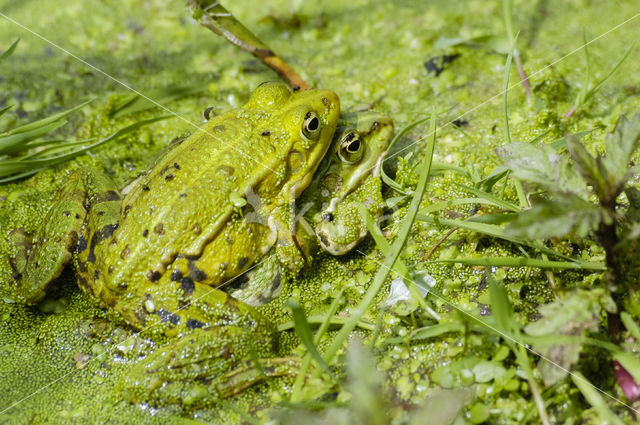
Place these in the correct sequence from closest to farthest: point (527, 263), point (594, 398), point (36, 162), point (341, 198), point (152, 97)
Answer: point (594, 398) → point (527, 263) → point (341, 198) → point (36, 162) → point (152, 97)

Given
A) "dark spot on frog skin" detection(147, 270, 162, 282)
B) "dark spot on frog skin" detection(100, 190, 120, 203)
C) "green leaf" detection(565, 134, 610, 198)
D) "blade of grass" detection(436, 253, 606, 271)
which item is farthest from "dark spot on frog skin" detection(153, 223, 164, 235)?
"green leaf" detection(565, 134, 610, 198)

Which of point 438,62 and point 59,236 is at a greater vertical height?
point 438,62

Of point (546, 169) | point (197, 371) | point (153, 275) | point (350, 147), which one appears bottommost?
point (197, 371)

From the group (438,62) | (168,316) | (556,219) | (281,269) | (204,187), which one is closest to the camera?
(556,219)

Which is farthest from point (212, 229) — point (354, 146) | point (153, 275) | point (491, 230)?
point (491, 230)

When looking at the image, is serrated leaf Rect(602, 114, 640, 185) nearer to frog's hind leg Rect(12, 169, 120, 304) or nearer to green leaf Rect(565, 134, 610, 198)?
green leaf Rect(565, 134, 610, 198)

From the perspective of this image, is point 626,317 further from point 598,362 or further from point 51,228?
point 51,228

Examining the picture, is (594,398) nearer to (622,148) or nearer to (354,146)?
(622,148)
